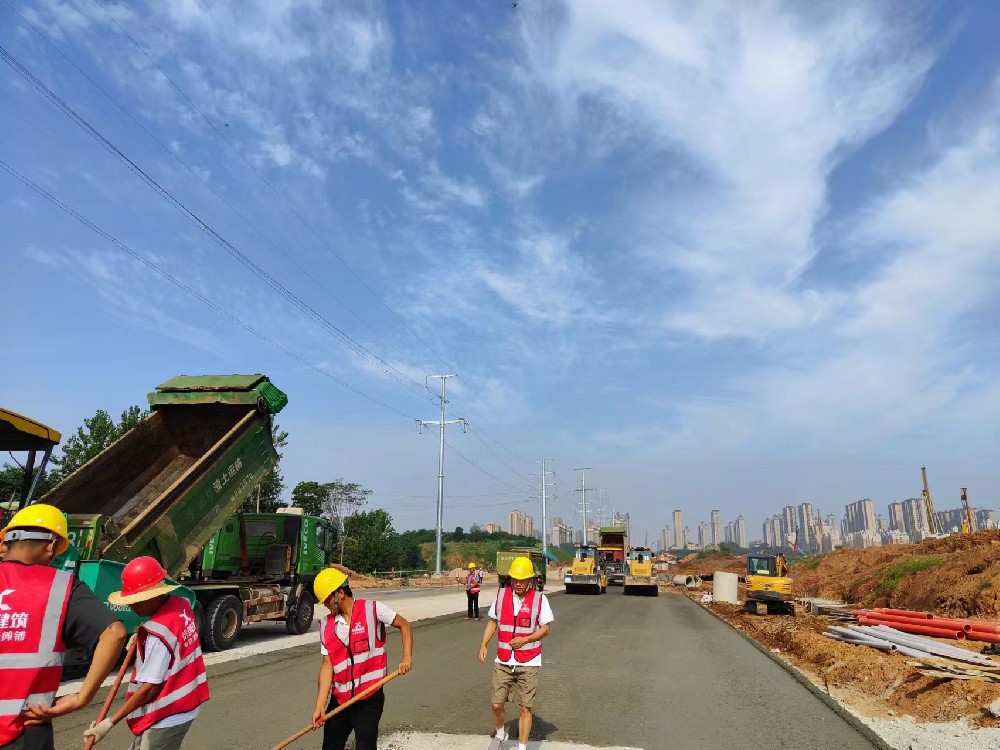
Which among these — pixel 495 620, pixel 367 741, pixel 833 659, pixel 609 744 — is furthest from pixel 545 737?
pixel 833 659

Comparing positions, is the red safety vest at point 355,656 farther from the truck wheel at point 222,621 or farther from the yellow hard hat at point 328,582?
the truck wheel at point 222,621

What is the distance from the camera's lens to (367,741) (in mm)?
4020

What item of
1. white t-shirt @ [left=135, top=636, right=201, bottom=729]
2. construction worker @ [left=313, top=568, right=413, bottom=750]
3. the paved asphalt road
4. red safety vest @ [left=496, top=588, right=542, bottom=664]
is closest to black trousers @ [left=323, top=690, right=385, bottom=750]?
construction worker @ [left=313, top=568, right=413, bottom=750]

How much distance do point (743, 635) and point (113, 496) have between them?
13478 millimetres

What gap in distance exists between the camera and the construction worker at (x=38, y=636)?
274 cm

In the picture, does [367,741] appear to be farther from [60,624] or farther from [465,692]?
[465,692]

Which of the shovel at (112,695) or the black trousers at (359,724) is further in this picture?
the black trousers at (359,724)

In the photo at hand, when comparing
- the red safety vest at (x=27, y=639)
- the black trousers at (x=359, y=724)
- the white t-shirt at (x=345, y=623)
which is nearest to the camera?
the red safety vest at (x=27, y=639)

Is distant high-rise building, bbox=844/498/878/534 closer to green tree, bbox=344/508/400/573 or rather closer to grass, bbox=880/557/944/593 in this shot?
green tree, bbox=344/508/400/573

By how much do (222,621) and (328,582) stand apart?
28.1 feet

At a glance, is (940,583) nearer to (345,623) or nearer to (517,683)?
(517,683)

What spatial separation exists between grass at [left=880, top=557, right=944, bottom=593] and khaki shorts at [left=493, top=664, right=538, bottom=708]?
85.3ft

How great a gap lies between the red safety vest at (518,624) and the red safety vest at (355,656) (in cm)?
158

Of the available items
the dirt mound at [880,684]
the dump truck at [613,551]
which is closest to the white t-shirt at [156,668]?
the dirt mound at [880,684]
